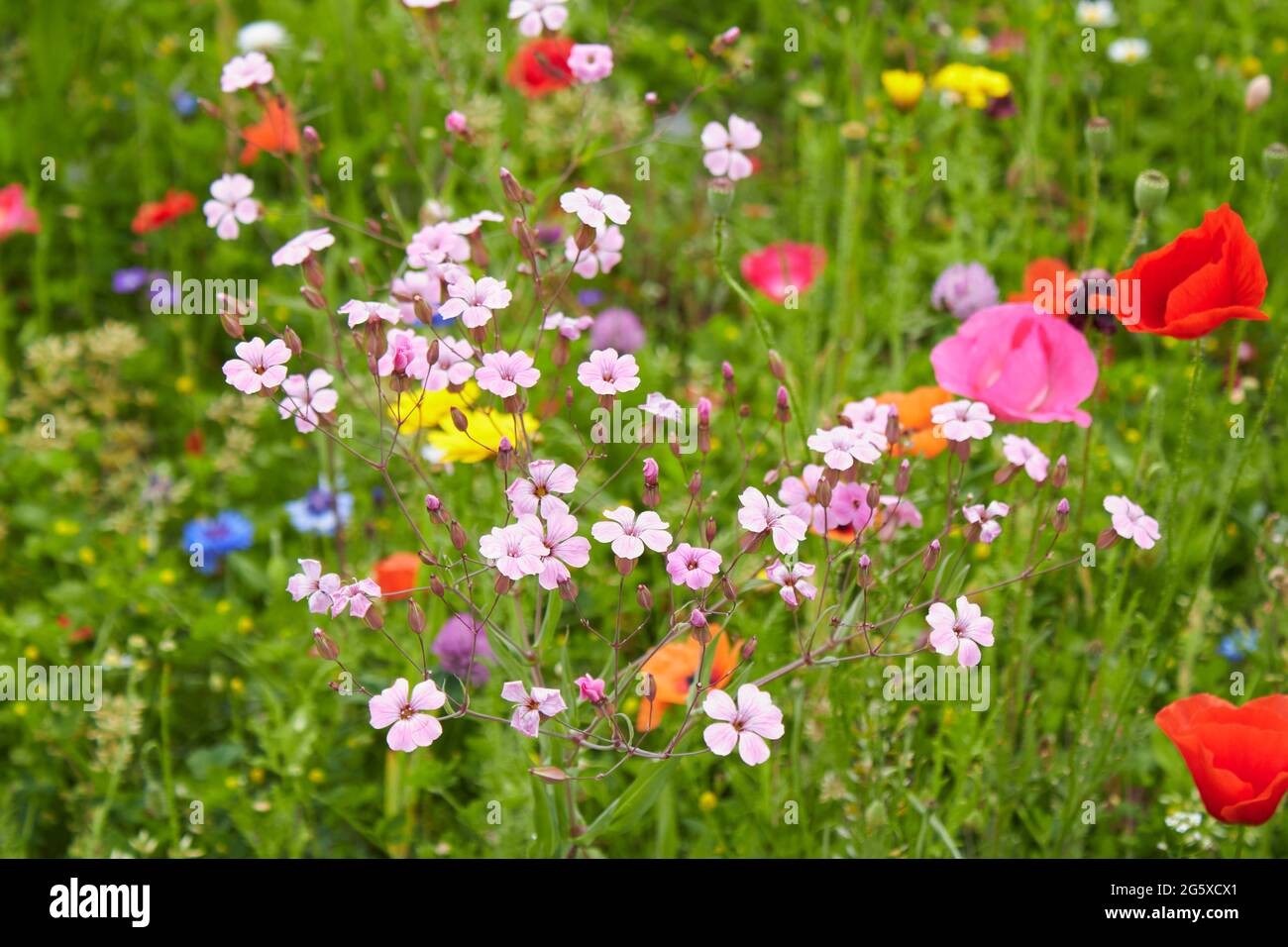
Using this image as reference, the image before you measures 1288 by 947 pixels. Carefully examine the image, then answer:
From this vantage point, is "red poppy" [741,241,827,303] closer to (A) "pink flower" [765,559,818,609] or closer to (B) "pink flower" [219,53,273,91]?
(B) "pink flower" [219,53,273,91]

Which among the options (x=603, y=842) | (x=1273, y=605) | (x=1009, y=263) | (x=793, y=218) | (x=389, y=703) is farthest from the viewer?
(x=793, y=218)

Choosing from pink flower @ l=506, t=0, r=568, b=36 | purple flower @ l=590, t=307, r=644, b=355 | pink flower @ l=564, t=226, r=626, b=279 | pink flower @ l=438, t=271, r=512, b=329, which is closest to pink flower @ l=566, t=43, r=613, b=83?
pink flower @ l=506, t=0, r=568, b=36

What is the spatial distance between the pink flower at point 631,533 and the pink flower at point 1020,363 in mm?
457

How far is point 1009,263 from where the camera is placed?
107 inches

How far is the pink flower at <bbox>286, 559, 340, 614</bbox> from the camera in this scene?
1220mm

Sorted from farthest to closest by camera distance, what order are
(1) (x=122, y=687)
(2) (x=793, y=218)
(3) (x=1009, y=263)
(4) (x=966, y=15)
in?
(4) (x=966, y=15), (2) (x=793, y=218), (3) (x=1009, y=263), (1) (x=122, y=687)

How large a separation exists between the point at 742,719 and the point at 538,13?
0.89m

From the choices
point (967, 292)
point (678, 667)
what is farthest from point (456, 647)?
point (967, 292)

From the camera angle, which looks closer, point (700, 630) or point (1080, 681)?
point (700, 630)

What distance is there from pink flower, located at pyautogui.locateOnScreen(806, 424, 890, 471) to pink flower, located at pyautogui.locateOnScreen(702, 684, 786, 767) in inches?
9.3

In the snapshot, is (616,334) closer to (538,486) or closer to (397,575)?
(397,575)
